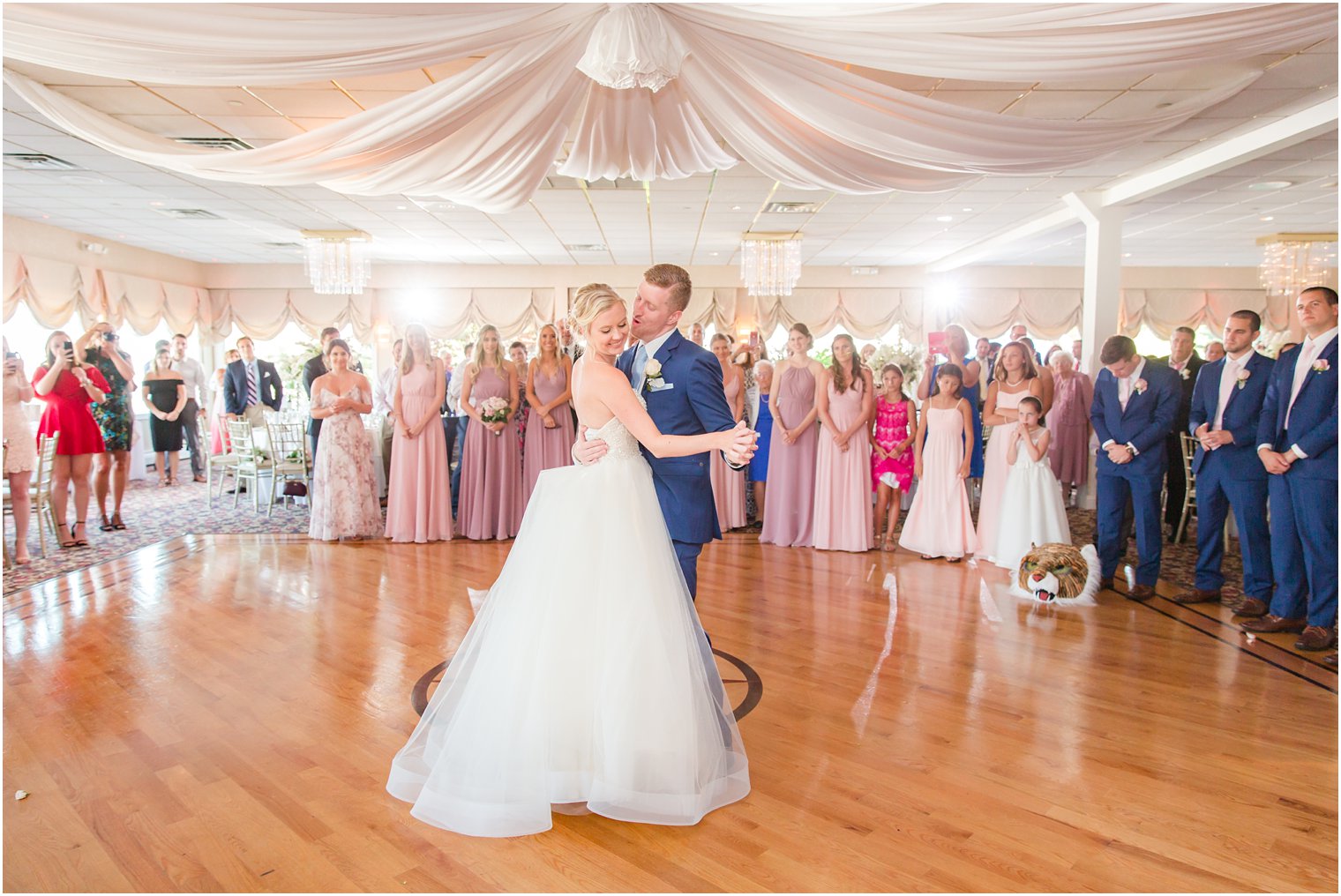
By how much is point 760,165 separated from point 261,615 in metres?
3.89

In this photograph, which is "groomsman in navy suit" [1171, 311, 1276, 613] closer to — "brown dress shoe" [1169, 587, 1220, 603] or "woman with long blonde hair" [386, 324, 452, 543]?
"brown dress shoe" [1169, 587, 1220, 603]

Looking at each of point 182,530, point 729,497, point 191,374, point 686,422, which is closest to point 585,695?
point 686,422

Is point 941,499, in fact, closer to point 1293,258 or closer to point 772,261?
point 772,261

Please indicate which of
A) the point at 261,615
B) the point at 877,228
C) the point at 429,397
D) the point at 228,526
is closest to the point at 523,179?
the point at 429,397

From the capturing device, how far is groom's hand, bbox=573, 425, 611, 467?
8.61 ft

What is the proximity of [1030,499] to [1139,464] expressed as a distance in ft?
2.59

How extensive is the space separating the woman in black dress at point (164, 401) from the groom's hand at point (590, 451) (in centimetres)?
905

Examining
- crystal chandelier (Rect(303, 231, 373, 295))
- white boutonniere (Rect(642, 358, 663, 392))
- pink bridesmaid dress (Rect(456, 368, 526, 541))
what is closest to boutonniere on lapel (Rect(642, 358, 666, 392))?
white boutonniere (Rect(642, 358, 663, 392))

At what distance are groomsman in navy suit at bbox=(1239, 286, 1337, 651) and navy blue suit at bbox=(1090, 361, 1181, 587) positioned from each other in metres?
0.56

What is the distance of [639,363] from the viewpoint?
289 centimetres

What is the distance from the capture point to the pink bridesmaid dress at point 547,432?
677cm

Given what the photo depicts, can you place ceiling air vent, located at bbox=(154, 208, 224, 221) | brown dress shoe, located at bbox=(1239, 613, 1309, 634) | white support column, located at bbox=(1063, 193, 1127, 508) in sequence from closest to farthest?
brown dress shoe, located at bbox=(1239, 613, 1309, 634) < white support column, located at bbox=(1063, 193, 1127, 508) < ceiling air vent, located at bbox=(154, 208, 224, 221)

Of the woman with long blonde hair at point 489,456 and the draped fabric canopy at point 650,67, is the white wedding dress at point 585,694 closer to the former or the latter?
the draped fabric canopy at point 650,67

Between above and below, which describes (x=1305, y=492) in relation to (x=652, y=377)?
below
